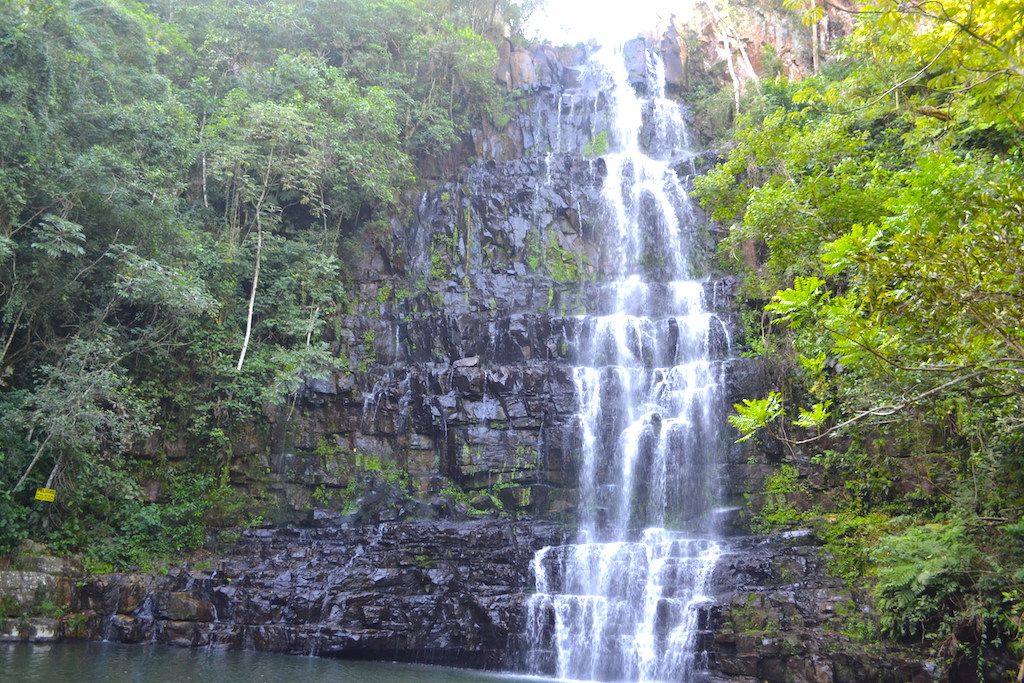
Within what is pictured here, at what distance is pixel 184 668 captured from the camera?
444 inches

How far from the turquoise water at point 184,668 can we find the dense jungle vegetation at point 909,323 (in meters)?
6.68

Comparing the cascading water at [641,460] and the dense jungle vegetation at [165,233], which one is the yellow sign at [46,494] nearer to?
the dense jungle vegetation at [165,233]

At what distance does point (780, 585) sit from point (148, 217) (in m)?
14.3

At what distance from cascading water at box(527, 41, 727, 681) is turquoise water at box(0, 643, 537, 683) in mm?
1742

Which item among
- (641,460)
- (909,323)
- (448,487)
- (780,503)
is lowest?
(448,487)

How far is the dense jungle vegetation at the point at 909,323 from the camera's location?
6.51m

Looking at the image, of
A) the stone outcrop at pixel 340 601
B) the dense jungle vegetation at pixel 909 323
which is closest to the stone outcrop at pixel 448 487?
the stone outcrop at pixel 340 601

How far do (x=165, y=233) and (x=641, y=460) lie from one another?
A: 11.5 meters

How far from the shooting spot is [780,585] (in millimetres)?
12820

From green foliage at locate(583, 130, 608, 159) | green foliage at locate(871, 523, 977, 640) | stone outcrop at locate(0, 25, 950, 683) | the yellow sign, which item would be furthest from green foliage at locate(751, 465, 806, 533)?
green foliage at locate(583, 130, 608, 159)

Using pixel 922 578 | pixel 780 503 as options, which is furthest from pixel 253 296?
pixel 922 578

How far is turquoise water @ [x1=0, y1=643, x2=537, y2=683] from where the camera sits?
33.9ft

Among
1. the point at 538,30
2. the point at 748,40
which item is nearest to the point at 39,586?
the point at 538,30

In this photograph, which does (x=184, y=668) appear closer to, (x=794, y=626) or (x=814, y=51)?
(x=794, y=626)
